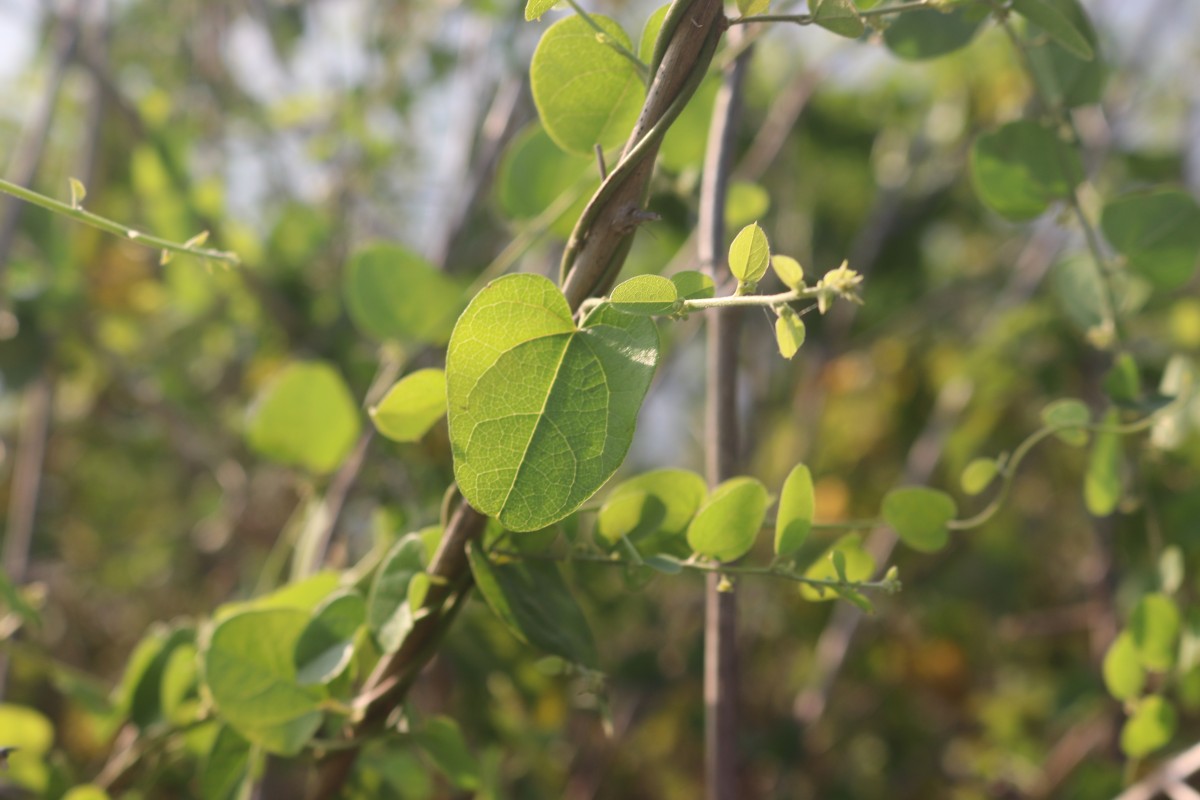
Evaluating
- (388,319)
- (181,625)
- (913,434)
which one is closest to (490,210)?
(913,434)

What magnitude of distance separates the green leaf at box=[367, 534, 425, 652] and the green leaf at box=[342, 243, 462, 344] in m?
0.22

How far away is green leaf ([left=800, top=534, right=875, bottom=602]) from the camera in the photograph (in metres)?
0.31

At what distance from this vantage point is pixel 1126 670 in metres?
0.45

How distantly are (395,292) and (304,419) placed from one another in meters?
0.08

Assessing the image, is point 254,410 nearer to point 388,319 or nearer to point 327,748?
point 388,319

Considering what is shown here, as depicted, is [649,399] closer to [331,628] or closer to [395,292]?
[395,292]

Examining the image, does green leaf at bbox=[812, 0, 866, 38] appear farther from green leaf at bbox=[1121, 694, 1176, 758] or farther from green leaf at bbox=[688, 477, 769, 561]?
green leaf at bbox=[1121, 694, 1176, 758]

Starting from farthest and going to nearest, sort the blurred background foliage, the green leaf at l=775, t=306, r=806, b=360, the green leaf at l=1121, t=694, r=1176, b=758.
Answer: the blurred background foliage < the green leaf at l=1121, t=694, r=1176, b=758 < the green leaf at l=775, t=306, r=806, b=360

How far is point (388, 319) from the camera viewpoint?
53cm

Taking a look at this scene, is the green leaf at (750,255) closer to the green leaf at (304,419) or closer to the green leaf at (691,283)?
the green leaf at (691,283)

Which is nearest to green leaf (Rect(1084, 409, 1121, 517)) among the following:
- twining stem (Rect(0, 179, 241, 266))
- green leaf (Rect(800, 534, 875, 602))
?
green leaf (Rect(800, 534, 875, 602))

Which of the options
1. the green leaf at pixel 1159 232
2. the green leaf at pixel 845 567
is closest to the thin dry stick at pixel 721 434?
the green leaf at pixel 845 567

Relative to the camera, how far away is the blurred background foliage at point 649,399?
2.22ft

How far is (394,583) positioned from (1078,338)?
0.68m
